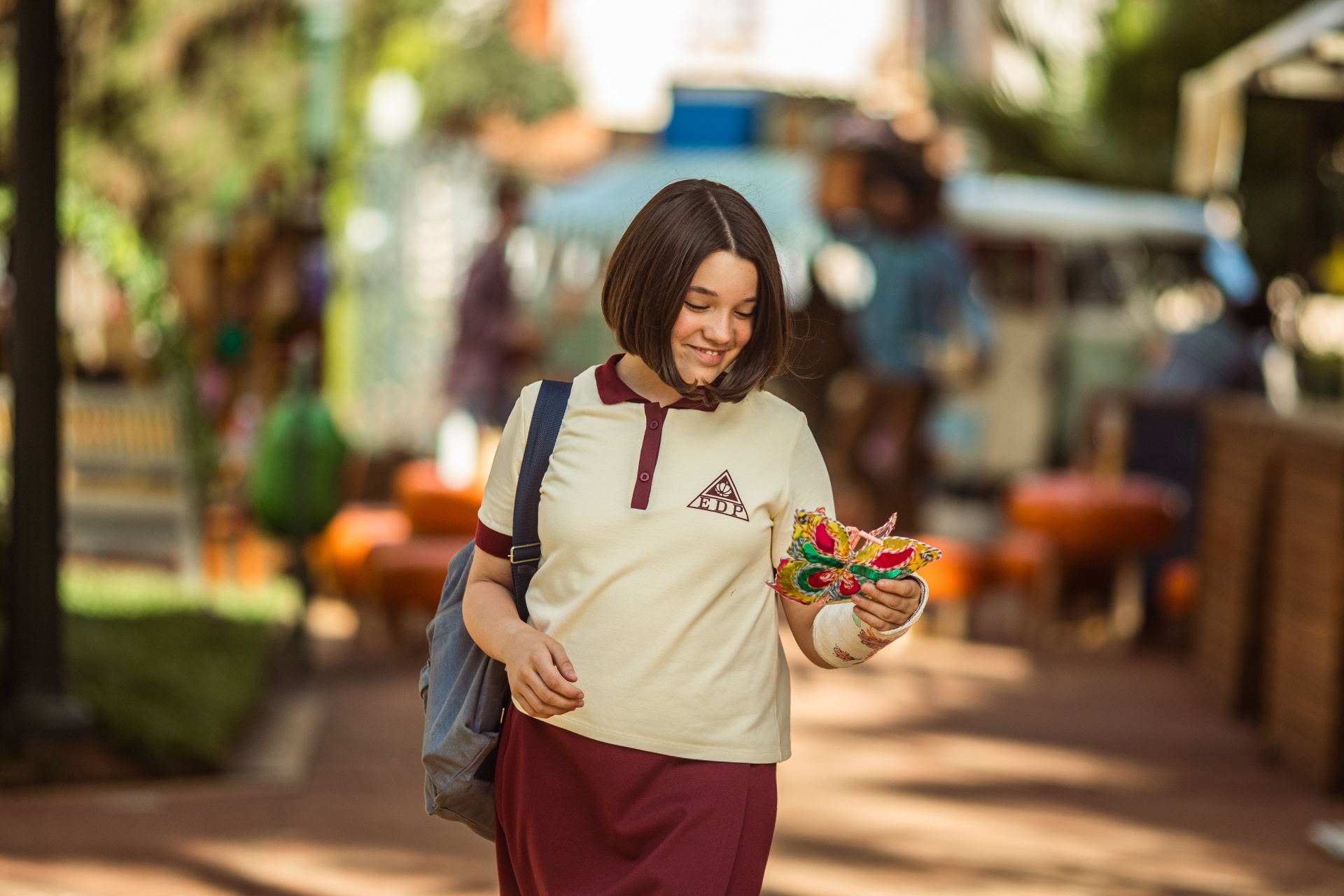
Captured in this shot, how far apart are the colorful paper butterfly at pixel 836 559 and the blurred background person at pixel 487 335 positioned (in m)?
8.48

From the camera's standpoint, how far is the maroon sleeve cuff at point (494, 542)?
2.60 m

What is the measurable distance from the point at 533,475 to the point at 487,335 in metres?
8.41

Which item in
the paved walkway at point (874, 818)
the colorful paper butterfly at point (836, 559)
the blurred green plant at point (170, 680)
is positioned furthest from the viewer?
the blurred green plant at point (170, 680)

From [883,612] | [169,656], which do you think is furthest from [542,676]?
[169,656]

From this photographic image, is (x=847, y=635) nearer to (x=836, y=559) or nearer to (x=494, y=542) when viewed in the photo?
(x=836, y=559)

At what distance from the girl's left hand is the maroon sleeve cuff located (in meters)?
0.54

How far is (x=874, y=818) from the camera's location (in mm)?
A: 5699

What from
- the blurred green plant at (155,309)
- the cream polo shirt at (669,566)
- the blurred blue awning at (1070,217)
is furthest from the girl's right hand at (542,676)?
the blurred blue awning at (1070,217)

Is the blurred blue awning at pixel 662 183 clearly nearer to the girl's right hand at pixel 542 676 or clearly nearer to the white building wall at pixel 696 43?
the girl's right hand at pixel 542 676

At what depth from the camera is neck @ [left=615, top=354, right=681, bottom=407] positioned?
100 inches

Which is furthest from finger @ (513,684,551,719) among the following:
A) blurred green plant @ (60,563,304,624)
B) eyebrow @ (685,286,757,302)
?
blurred green plant @ (60,563,304,624)

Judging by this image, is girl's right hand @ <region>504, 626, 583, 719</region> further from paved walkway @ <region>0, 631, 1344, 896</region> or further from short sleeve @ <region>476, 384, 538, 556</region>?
paved walkway @ <region>0, 631, 1344, 896</region>

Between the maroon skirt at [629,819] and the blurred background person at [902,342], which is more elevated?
the blurred background person at [902,342]

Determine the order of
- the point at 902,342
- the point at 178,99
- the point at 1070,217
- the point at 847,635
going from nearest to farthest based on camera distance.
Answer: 1. the point at 847,635
2. the point at 902,342
3. the point at 1070,217
4. the point at 178,99
